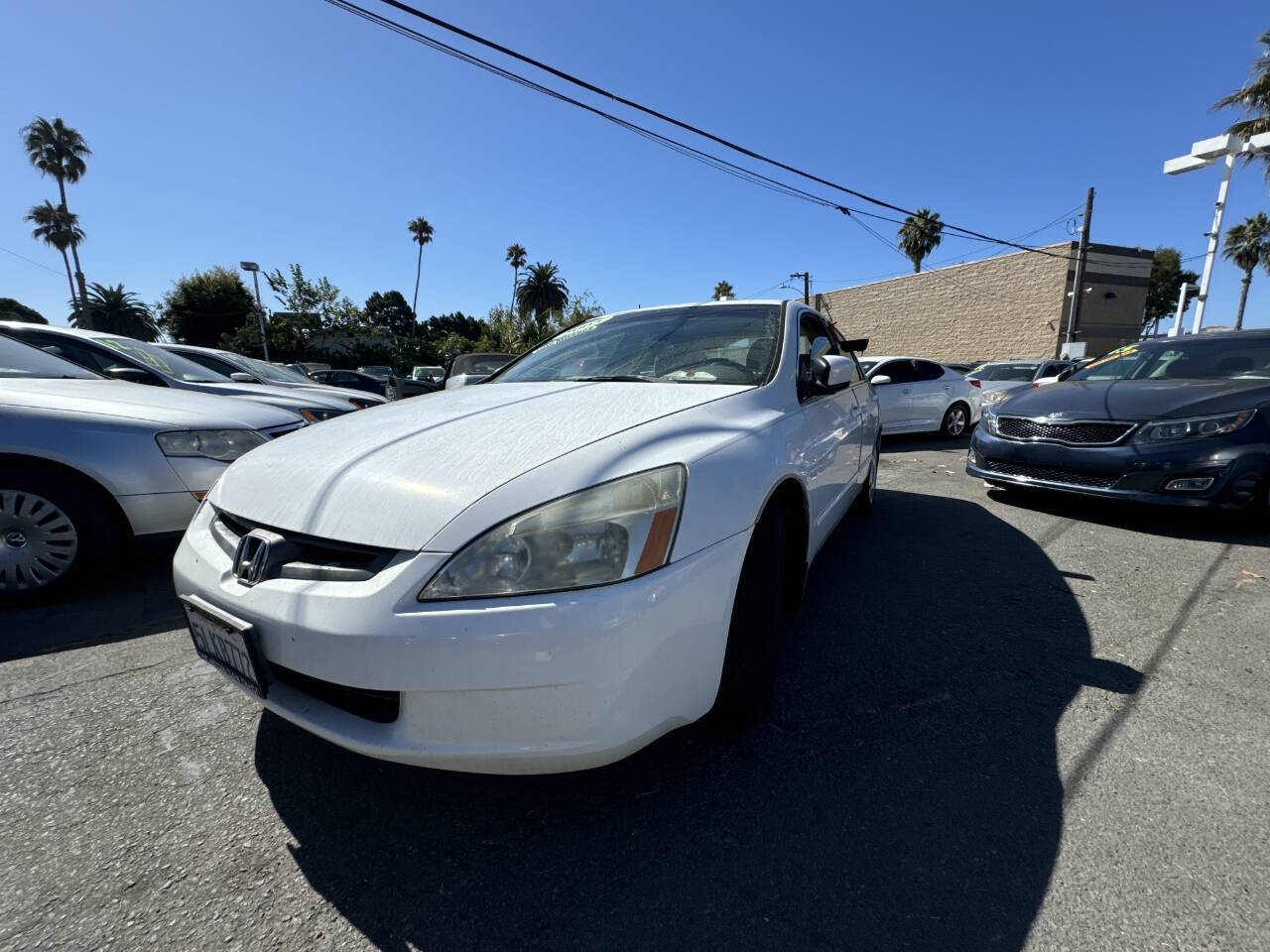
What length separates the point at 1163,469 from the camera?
379 centimetres

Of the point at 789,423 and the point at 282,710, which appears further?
the point at 789,423

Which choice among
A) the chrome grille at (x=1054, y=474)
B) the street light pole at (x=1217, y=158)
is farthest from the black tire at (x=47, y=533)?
the street light pole at (x=1217, y=158)

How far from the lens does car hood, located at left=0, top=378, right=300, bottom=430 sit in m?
2.76

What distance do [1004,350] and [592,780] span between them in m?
27.2

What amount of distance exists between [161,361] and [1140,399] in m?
7.87

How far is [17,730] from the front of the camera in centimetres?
188

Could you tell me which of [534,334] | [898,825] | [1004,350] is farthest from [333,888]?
[534,334]


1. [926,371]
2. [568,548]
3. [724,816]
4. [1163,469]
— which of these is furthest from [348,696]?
[926,371]

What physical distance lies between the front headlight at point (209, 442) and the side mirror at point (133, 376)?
4.96 feet

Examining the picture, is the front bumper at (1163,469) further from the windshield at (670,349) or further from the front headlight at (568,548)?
the front headlight at (568,548)

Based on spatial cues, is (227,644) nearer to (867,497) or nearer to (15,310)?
(867,497)

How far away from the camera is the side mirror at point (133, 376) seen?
3963 millimetres

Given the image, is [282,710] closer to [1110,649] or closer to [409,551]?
[409,551]

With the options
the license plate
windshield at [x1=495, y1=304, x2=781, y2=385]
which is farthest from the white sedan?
the license plate
